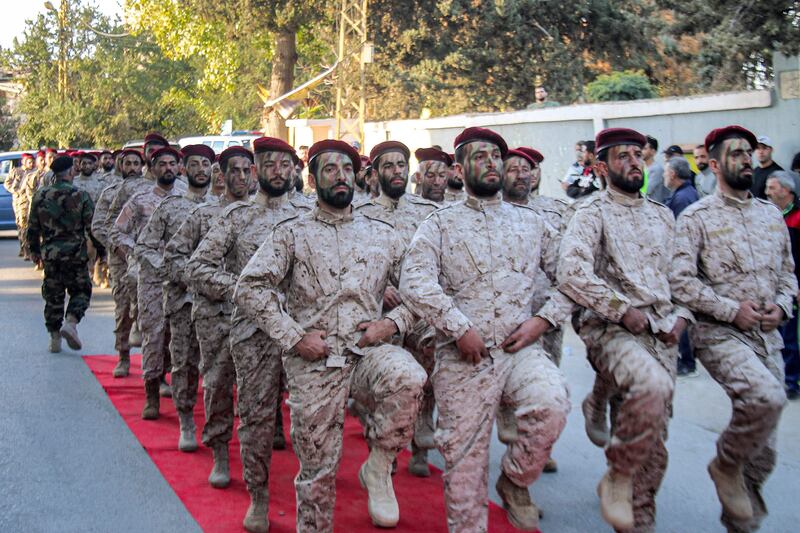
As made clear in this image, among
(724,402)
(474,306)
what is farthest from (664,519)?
(724,402)

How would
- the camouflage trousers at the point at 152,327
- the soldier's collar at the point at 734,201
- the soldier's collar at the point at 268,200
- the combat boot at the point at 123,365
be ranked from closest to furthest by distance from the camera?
the soldier's collar at the point at 734,201
the soldier's collar at the point at 268,200
the camouflage trousers at the point at 152,327
the combat boot at the point at 123,365

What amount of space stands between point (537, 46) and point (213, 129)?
2153 cm

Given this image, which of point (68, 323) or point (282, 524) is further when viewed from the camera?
point (68, 323)

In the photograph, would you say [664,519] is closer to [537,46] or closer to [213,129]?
[537,46]

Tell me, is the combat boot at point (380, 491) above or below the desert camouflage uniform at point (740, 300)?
below

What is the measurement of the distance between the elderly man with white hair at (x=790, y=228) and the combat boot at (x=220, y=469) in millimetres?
4746

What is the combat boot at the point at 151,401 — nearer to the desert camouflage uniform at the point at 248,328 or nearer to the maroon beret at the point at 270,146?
the desert camouflage uniform at the point at 248,328

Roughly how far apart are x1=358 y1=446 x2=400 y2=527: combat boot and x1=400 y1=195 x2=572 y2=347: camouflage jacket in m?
0.85

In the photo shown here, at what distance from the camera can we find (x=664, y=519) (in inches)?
250

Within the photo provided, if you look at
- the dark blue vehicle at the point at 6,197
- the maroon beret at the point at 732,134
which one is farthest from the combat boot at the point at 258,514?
the dark blue vehicle at the point at 6,197

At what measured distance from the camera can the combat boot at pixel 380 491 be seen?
19.3 feet

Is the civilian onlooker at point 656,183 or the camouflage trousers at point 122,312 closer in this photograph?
the camouflage trousers at point 122,312

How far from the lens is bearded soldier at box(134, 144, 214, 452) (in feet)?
26.5

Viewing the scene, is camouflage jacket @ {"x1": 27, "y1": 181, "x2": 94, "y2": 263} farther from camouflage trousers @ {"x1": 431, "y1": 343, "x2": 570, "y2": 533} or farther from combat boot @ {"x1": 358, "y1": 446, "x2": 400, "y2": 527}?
camouflage trousers @ {"x1": 431, "y1": 343, "x2": 570, "y2": 533}
